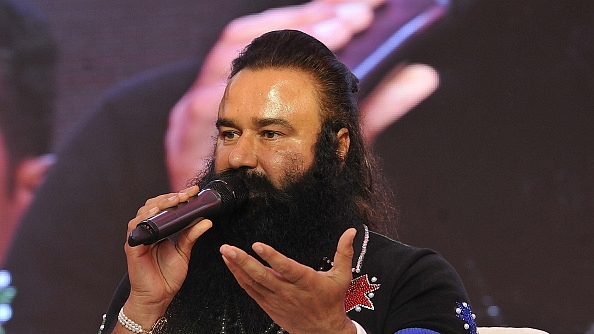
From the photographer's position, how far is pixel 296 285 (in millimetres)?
1456

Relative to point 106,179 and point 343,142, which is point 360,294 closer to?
point 343,142

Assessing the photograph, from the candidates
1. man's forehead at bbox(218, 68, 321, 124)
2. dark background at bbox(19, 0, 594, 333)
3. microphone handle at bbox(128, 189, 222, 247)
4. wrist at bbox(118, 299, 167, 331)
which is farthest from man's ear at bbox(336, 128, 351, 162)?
dark background at bbox(19, 0, 594, 333)

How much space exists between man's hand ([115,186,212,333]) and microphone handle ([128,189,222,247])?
13cm

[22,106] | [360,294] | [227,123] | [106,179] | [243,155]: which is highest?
[22,106]

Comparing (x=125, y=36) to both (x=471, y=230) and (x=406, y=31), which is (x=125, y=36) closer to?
(x=406, y=31)

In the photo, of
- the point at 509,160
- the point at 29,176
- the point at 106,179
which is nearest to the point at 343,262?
the point at 509,160

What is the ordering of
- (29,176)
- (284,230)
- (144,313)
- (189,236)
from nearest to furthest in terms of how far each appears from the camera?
(189,236)
(144,313)
(284,230)
(29,176)

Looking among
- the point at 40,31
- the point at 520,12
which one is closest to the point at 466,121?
the point at 520,12

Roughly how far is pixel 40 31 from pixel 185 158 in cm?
83

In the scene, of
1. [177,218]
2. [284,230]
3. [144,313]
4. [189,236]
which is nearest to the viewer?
[177,218]

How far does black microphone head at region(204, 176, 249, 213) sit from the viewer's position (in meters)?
1.86

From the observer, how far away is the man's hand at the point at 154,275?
6.31 ft

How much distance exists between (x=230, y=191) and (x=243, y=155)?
13 cm

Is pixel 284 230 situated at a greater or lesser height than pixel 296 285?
greater
